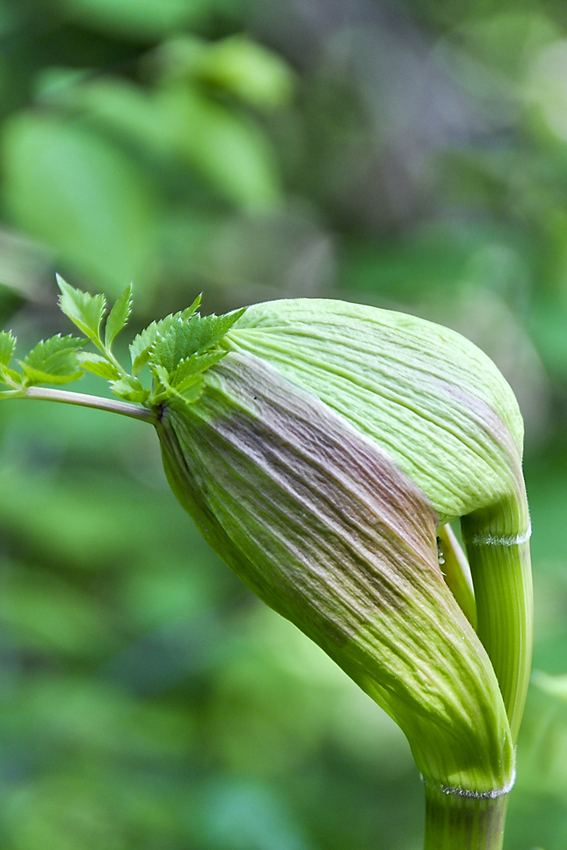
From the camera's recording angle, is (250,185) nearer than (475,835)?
No

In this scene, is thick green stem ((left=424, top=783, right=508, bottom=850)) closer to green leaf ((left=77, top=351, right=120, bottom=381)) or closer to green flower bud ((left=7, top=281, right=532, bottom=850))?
green flower bud ((left=7, top=281, right=532, bottom=850))

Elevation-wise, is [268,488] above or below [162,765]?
above

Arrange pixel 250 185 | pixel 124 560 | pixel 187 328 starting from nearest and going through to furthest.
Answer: pixel 187 328 → pixel 250 185 → pixel 124 560

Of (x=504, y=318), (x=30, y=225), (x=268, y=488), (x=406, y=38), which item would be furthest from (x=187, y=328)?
(x=406, y=38)

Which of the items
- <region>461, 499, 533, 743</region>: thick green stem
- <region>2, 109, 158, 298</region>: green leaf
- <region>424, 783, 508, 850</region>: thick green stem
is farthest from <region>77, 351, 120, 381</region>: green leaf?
<region>2, 109, 158, 298</region>: green leaf

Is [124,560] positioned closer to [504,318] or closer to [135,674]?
[135,674]

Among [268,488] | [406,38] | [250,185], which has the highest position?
[406,38]

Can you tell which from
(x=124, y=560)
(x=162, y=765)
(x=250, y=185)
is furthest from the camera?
(x=124, y=560)
